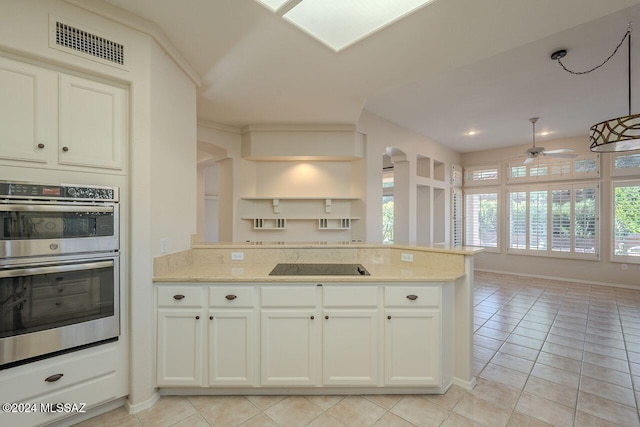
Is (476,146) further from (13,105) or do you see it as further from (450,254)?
(13,105)

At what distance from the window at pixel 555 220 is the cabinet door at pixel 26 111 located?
8072 mm

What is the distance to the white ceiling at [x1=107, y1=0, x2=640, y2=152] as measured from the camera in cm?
182

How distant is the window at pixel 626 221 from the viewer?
516cm

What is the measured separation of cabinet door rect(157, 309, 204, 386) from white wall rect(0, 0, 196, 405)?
0.30 feet

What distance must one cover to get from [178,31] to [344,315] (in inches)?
97.6

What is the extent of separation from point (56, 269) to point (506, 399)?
3.24m

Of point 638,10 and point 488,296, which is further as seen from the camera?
point 488,296

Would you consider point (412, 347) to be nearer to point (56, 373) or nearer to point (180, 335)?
point (180, 335)

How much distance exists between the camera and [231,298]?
6.58 ft

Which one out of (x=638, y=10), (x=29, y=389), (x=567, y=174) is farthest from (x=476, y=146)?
(x=29, y=389)

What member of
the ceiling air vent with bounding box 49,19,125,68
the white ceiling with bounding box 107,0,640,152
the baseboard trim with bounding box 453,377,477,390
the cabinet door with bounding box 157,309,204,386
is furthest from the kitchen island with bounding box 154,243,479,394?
the white ceiling with bounding box 107,0,640,152

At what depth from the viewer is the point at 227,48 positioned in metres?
2.23

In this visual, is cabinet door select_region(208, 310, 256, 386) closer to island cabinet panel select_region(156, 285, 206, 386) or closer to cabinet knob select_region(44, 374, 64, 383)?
island cabinet panel select_region(156, 285, 206, 386)

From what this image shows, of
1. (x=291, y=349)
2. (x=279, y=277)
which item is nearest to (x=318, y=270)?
(x=279, y=277)
